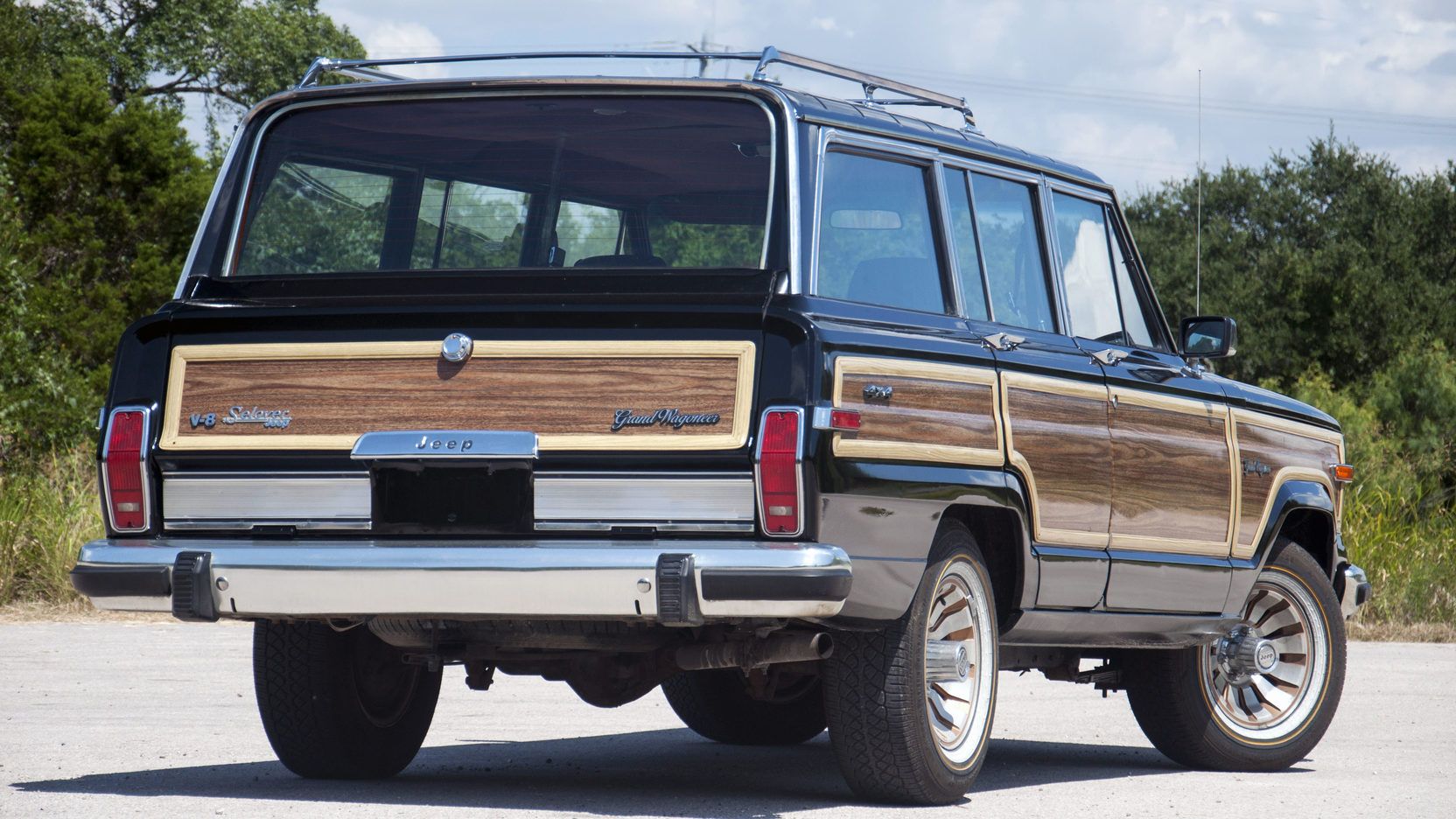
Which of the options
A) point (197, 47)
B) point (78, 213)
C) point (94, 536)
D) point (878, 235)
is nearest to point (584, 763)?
point (878, 235)

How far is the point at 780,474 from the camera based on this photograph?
5.65 m

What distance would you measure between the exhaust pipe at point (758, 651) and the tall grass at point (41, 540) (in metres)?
10.7

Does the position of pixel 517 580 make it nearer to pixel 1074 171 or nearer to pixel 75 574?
pixel 75 574

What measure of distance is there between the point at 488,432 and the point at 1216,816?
2.68 m

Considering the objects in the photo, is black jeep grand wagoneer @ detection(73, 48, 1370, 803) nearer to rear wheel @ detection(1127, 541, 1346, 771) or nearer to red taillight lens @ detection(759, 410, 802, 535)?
red taillight lens @ detection(759, 410, 802, 535)

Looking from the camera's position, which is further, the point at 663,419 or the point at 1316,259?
the point at 1316,259

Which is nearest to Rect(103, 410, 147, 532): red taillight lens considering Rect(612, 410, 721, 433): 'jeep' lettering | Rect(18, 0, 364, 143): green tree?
Rect(612, 410, 721, 433): 'jeep' lettering

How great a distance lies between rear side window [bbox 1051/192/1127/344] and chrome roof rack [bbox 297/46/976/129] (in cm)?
77

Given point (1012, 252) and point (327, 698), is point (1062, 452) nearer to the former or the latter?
point (1012, 252)

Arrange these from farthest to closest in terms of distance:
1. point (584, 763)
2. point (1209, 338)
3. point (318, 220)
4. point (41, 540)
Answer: point (41, 540), point (1209, 338), point (584, 763), point (318, 220)

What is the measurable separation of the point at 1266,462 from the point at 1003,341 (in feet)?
6.80

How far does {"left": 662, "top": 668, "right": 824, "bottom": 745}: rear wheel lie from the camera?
8.94 metres

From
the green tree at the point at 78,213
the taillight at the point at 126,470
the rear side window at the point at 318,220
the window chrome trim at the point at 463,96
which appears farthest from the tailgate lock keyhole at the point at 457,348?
the green tree at the point at 78,213

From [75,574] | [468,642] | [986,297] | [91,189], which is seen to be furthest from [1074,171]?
[91,189]
